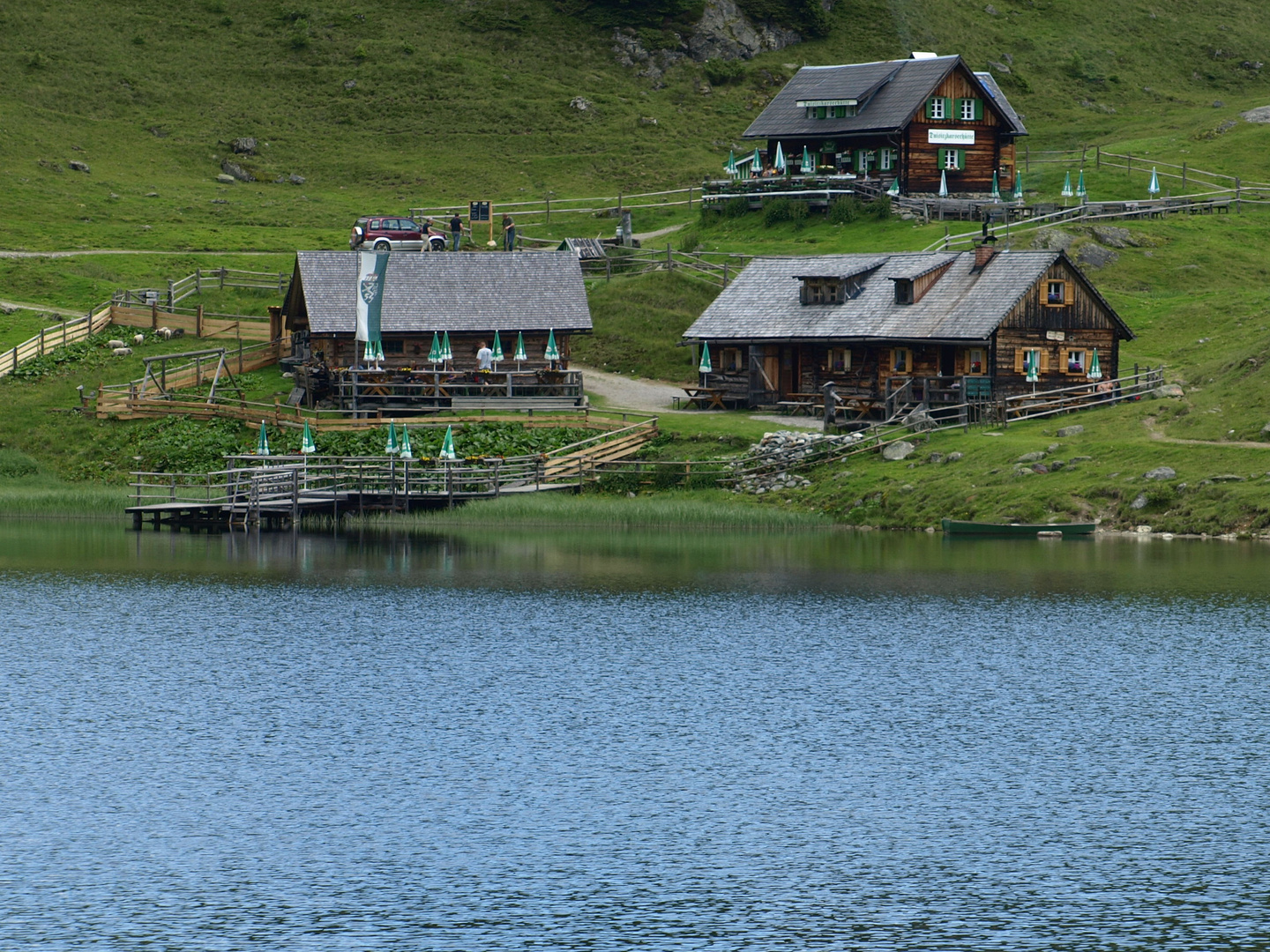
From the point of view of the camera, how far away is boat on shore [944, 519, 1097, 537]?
191 feet

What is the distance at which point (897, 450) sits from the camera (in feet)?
218

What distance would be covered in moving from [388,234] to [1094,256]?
34.6 m

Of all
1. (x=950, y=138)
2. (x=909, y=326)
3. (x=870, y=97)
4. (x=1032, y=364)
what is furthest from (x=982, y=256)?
(x=870, y=97)

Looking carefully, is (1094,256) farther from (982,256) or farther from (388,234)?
(388,234)

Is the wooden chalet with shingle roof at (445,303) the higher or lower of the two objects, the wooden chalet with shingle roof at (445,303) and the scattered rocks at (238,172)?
the lower

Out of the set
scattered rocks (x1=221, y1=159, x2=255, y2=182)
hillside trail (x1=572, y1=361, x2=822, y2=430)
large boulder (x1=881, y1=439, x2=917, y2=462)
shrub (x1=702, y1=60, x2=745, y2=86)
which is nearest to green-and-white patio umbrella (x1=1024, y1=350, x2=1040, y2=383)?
large boulder (x1=881, y1=439, x2=917, y2=462)

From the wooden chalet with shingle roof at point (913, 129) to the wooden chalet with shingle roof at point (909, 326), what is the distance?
784 inches

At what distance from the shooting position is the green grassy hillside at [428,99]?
110 metres

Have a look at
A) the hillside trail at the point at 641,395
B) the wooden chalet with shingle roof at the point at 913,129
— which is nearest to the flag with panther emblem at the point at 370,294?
the hillside trail at the point at 641,395

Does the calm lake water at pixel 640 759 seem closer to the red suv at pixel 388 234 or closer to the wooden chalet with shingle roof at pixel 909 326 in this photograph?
the wooden chalet with shingle roof at pixel 909 326

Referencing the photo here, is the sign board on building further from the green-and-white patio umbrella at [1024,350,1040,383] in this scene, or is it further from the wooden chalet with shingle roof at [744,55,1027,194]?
the green-and-white patio umbrella at [1024,350,1040,383]

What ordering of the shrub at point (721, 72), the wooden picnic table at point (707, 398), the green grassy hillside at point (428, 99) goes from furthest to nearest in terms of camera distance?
the shrub at point (721, 72)
the green grassy hillside at point (428, 99)
the wooden picnic table at point (707, 398)

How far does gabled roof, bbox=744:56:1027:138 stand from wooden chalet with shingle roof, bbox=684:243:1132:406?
20779 millimetres

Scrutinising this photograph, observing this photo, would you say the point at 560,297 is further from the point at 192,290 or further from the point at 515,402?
the point at 192,290
